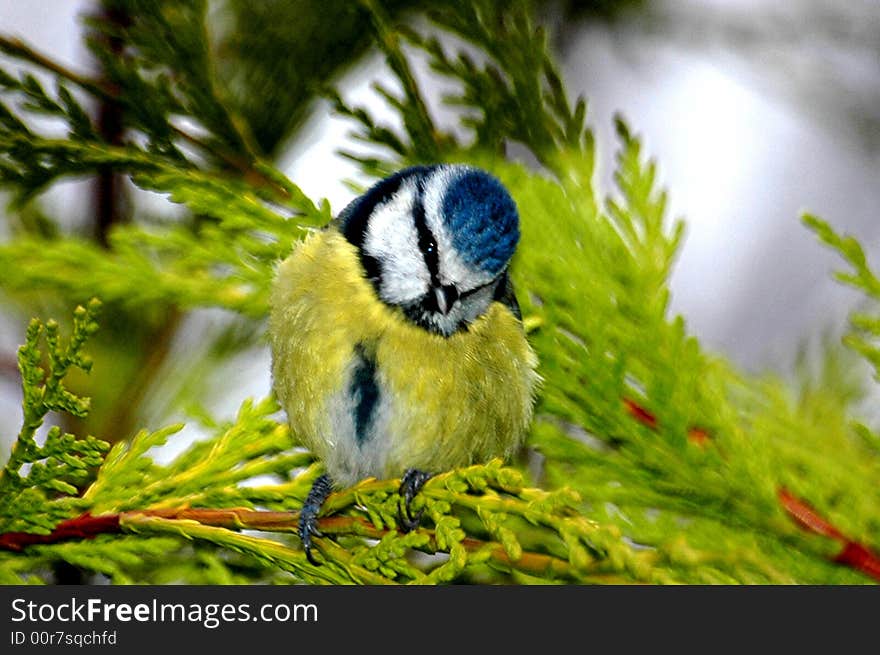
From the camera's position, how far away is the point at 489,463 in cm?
98

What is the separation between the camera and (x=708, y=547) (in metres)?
1.04

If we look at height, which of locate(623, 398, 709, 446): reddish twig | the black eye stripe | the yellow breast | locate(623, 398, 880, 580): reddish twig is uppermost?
the black eye stripe

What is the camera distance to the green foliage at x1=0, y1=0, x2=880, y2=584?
96 cm

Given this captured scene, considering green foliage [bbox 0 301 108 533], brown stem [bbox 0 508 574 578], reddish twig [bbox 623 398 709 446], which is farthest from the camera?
reddish twig [bbox 623 398 709 446]

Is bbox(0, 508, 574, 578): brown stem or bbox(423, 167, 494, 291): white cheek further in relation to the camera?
bbox(423, 167, 494, 291): white cheek

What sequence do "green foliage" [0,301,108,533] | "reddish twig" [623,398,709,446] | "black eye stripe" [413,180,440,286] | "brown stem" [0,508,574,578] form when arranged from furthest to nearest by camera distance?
"black eye stripe" [413,180,440,286] < "reddish twig" [623,398,709,446] < "brown stem" [0,508,574,578] < "green foliage" [0,301,108,533]

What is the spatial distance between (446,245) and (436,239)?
0.10ft

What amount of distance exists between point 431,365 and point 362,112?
1.02ft

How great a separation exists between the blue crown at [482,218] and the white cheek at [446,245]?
12 millimetres

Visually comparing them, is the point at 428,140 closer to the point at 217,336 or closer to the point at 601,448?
the point at 601,448

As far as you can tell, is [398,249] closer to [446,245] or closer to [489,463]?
[446,245]

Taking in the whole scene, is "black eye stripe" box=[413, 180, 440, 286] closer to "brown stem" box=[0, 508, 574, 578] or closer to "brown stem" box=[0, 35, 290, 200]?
"brown stem" box=[0, 35, 290, 200]

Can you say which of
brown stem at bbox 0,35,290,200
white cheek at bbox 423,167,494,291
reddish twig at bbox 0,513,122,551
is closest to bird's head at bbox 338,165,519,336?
white cheek at bbox 423,167,494,291

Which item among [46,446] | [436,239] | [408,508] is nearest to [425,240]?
[436,239]
